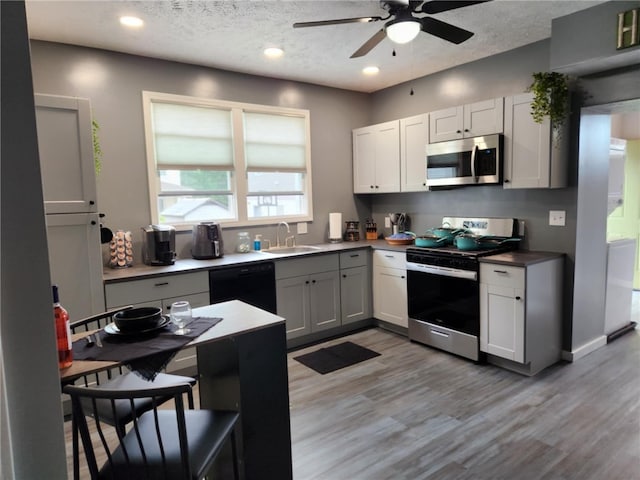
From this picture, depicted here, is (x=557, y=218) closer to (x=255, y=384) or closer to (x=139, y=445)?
(x=255, y=384)

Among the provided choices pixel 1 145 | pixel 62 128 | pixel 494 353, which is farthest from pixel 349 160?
pixel 1 145

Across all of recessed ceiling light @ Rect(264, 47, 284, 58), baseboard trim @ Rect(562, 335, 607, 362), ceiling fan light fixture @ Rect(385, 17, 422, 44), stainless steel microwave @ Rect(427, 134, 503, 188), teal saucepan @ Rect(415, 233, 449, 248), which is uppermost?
recessed ceiling light @ Rect(264, 47, 284, 58)

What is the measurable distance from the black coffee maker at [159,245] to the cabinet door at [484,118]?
9.28 feet

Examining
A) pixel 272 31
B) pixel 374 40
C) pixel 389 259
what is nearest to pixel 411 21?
pixel 374 40

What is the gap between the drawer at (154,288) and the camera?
2.91m

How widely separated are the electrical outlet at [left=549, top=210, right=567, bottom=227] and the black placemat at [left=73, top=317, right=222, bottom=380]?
306cm

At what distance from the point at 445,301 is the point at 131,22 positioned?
3.30m

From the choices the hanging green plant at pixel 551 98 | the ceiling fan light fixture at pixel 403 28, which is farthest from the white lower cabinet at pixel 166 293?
the hanging green plant at pixel 551 98

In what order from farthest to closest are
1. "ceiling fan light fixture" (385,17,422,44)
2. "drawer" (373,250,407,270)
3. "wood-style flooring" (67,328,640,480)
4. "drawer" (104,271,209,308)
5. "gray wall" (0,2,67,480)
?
1. "drawer" (373,250,407,270)
2. "drawer" (104,271,209,308)
3. "ceiling fan light fixture" (385,17,422,44)
4. "wood-style flooring" (67,328,640,480)
5. "gray wall" (0,2,67,480)

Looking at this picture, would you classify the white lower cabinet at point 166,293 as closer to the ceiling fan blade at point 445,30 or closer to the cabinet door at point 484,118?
the ceiling fan blade at point 445,30

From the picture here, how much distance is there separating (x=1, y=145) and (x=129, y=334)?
964mm

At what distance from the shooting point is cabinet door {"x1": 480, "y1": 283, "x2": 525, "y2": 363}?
3.11m

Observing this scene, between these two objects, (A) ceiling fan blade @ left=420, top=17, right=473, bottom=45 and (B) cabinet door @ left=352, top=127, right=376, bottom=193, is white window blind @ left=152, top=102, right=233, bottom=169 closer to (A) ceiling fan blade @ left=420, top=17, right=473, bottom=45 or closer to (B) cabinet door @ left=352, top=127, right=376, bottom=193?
(B) cabinet door @ left=352, top=127, right=376, bottom=193

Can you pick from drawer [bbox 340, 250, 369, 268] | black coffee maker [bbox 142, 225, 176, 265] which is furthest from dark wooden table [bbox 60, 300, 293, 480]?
drawer [bbox 340, 250, 369, 268]
